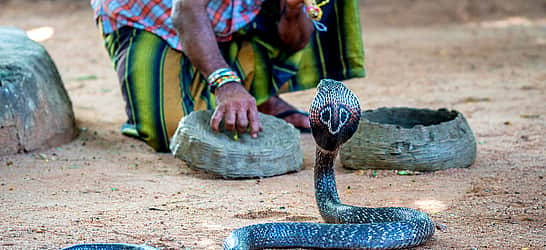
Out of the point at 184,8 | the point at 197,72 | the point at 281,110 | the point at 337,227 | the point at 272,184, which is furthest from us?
the point at 281,110

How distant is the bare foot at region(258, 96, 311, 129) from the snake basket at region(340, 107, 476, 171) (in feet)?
3.25

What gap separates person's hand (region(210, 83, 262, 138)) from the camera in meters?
3.90

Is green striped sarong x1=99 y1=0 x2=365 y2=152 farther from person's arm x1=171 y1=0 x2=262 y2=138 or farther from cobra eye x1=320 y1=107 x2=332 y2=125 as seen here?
cobra eye x1=320 y1=107 x2=332 y2=125

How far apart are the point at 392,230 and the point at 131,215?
3.42 feet

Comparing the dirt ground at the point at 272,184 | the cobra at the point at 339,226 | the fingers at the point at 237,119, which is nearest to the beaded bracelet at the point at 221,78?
the fingers at the point at 237,119

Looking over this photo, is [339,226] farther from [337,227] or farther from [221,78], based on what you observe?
[221,78]

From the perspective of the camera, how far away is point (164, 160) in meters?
4.25

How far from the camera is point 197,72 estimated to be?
4.66 metres

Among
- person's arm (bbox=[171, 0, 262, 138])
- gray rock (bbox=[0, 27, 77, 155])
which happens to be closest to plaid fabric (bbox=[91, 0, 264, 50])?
person's arm (bbox=[171, 0, 262, 138])

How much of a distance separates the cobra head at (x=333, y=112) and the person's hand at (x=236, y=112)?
1.10m

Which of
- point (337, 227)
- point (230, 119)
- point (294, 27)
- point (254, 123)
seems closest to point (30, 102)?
point (230, 119)

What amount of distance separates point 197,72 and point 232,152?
1014mm

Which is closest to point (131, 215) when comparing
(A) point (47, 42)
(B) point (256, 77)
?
(B) point (256, 77)

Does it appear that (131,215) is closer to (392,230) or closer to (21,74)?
(392,230)
